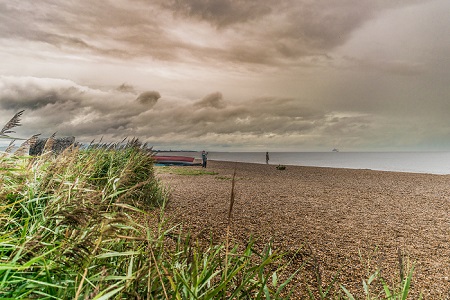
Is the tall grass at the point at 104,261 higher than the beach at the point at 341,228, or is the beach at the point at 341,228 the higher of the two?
the tall grass at the point at 104,261

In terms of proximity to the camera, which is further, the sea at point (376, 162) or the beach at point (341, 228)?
the sea at point (376, 162)

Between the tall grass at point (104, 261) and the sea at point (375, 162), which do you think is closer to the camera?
the tall grass at point (104, 261)

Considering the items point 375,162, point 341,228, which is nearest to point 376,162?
point 375,162

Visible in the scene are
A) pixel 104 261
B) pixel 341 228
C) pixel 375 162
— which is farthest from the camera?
pixel 375 162

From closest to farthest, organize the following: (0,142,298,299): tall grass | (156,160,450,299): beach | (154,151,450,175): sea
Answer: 1. (0,142,298,299): tall grass
2. (156,160,450,299): beach
3. (154,151,450,175): sea

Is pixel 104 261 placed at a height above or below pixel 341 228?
above

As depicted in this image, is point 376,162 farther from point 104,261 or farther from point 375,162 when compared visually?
point 104,261

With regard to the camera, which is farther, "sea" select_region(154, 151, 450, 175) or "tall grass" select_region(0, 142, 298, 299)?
"sea" select_region(154, 151, 450, 175)

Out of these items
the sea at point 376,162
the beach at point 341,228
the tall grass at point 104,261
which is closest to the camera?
the tall grass at point 104,261

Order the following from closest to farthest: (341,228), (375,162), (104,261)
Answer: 1. (104,261)
2. (341,228)
3. (375,162)

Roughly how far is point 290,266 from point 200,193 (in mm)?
6618

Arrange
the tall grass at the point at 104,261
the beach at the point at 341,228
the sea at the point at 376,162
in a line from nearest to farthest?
the tall grass at the point at 104,261 → the beach at the point at 341,228 → the sea at the point at 376,162

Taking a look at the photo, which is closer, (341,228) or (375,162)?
(341,228)

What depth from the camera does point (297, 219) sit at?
7.77 meters
